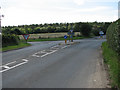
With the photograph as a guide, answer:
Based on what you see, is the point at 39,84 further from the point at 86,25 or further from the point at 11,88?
the point at 86,25

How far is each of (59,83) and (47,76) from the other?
135 cm

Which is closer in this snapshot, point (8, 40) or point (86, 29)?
point (8, 40)

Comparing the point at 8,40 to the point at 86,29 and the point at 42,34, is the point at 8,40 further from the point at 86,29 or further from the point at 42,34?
the point at 42,34

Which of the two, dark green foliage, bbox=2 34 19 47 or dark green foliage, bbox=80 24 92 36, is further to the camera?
dark green foliage, bbox=80 24 92 36

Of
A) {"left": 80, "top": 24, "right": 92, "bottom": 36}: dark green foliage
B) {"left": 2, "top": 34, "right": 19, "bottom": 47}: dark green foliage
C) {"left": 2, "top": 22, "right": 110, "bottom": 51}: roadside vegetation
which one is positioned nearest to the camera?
{"left": 2, "top": 34, "right": 19, "bottom": 47}: dark green foliage

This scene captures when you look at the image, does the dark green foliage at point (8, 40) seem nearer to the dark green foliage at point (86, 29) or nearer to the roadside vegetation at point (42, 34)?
the roadside vegetation at point (42, 34)

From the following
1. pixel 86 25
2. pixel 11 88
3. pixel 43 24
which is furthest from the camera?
pixel 43 24

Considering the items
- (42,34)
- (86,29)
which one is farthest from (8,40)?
(42,34)

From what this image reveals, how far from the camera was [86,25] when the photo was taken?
62.2 metres

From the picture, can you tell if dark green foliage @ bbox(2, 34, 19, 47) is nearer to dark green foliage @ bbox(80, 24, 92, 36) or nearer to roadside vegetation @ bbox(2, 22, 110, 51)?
roadside vegetation @ bbox(2, 22, 110, 51)

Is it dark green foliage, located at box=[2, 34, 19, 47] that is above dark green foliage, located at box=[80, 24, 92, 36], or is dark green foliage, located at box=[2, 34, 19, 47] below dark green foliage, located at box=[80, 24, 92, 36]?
below

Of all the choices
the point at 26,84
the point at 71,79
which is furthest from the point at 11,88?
the point at 71,79

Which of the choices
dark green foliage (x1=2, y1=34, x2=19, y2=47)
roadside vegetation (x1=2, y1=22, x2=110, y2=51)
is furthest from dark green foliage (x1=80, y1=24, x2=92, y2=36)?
dark green foliage (x1=2, y1=34, x2=19, y2=47)

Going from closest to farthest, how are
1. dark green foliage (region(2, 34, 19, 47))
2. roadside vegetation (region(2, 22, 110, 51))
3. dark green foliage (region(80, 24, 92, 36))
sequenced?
dark green foliage (region(2, 34, 19, 47)) < roadside vegetation (region(2, 22, 110, 51)) < dark green foliage (region(80, 24, 92, 36))
